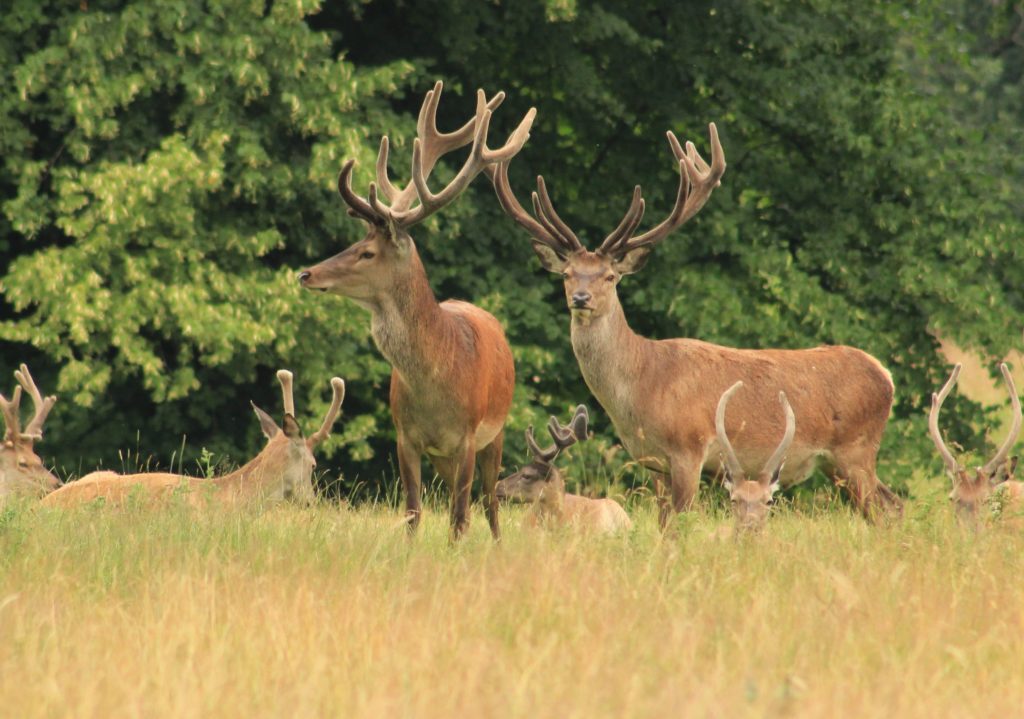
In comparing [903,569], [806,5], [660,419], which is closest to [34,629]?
[903,569]

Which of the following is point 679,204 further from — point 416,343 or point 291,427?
point 291,427

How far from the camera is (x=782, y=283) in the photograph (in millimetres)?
14398

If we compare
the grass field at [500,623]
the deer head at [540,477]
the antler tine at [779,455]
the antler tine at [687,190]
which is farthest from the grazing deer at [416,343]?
the deer head at [540,477]

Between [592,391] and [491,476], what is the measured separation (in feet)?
2.35

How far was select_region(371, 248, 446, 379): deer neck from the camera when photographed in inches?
322

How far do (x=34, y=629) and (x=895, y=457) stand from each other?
9.97m

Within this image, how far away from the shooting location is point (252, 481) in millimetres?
9648

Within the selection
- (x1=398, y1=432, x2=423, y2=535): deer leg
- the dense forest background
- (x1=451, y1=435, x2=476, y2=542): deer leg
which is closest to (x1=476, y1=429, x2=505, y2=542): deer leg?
(x1=451, y1=435, x2=476, y2=542): deer leg

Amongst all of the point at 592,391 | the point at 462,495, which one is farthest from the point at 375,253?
the point at 592,391

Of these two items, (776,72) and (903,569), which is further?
(776,72)

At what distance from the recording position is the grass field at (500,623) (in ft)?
14.6

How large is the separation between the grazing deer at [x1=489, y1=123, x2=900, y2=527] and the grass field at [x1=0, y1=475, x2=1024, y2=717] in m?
1.60

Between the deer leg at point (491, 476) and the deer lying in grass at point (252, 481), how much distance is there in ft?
3.27

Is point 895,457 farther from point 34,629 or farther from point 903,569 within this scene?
point 34,629
